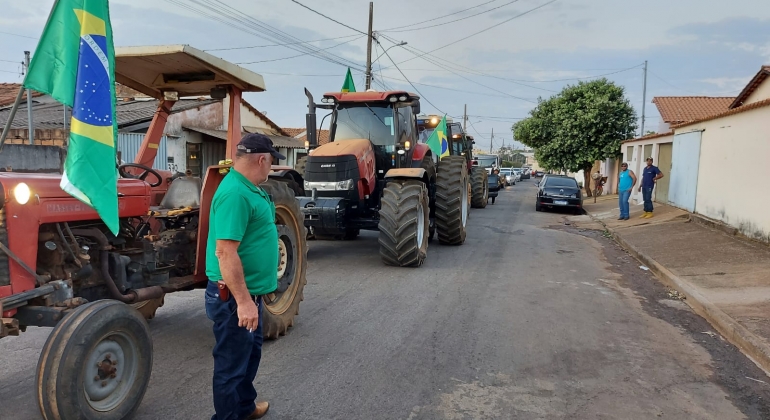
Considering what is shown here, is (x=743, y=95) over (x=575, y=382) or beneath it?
over

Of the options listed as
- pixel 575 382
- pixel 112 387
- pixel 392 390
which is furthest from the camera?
pixel 575 382

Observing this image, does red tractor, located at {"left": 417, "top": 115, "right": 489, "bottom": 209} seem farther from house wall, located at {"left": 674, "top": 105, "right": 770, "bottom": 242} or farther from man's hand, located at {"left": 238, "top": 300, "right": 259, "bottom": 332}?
man's hand, located at {"left": 238, "top": 300, "right": 259, "bottom": 332}

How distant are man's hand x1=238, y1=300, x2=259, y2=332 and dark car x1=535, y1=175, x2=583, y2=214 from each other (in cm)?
1774

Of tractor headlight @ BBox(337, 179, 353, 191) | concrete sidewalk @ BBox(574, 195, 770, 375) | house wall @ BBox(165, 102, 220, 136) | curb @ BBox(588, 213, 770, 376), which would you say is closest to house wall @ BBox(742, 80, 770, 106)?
concrete sidewalk @ BBox(574, 195, 770, 375)

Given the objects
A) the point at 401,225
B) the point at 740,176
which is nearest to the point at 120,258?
the point at 401,225

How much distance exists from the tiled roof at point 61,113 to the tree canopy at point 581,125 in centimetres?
1675

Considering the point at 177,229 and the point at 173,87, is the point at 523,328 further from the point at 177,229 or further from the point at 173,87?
the point at 173,87

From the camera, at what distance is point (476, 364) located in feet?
14.6

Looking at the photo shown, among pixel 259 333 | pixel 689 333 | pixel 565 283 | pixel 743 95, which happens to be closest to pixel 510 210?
pixel 743 95

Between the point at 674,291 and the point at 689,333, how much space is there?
2.08 metres

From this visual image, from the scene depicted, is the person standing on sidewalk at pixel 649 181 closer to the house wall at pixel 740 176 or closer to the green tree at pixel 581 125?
the house wall at pixel 740 176

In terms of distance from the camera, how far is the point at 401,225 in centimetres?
769

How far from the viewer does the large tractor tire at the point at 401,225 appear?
25.3ft

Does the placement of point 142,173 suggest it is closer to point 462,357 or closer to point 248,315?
point 248,315
